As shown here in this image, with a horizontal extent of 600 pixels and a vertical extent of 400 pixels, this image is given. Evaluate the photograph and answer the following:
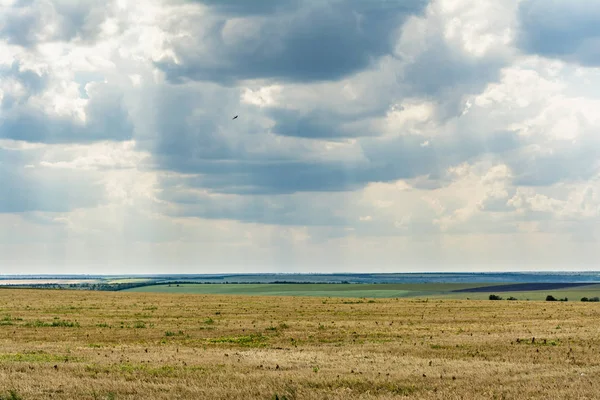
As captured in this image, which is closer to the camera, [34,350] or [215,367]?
[215,367]

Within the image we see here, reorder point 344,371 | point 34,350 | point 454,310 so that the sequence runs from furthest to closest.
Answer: point 454,310 < point 34,350 < point 344,371

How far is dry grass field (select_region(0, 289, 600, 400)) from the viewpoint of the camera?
27.4 meters

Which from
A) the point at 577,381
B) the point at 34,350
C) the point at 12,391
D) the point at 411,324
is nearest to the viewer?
the point at 12,391

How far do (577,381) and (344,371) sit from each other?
30.3ft

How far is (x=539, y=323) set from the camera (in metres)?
60.8

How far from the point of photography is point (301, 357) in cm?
3725

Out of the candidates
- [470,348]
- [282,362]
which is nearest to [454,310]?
[470,348]

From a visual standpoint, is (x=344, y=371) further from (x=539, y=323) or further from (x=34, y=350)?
(x=539, y=323)

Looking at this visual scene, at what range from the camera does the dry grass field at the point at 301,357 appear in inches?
1080

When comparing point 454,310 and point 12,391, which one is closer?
point 12,391

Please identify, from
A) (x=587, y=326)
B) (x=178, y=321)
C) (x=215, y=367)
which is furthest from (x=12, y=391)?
(x=587, y=326)

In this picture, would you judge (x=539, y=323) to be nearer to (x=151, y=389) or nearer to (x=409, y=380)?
(x=409, y=380)

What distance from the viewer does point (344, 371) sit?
3216 centimetres

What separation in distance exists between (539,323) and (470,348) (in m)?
21.7
